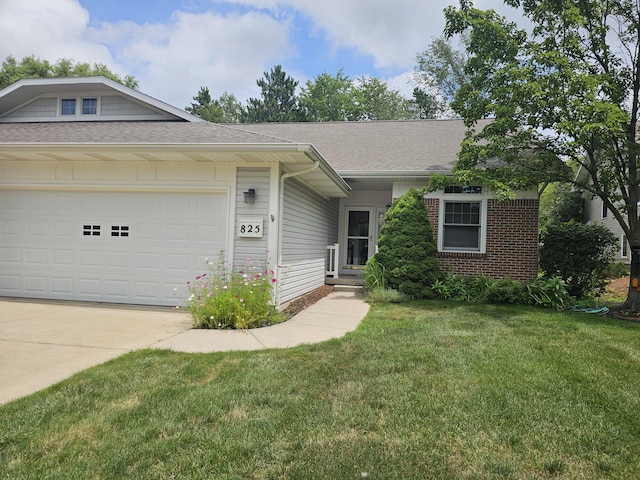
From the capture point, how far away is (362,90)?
35.8 m

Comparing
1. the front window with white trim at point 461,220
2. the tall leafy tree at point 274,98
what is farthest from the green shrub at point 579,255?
the tall leafy tree at point 274,98

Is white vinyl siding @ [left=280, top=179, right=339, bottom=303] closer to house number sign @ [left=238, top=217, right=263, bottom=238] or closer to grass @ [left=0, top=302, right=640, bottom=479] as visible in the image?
house number sign @ [left=238, top=217, right=263, bottom=238]

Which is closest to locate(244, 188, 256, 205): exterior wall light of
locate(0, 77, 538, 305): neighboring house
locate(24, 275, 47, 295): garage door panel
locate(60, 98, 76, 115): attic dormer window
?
locate(0, 77, 538, 305): neighboring house

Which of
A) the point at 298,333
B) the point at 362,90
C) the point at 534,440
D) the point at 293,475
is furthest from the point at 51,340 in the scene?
the point at 362,90

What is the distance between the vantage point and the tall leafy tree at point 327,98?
3606 cm

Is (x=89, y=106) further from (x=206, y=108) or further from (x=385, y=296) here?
(x=206, y=108)

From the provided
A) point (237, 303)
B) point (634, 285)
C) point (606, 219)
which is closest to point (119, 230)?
point (237, 303)

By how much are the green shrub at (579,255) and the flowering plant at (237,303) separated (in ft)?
21.8

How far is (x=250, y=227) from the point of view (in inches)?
291

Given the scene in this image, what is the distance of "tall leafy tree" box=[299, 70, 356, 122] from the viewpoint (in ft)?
118

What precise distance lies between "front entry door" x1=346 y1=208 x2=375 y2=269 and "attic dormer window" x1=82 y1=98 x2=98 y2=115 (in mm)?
7584

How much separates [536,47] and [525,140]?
1805 mm

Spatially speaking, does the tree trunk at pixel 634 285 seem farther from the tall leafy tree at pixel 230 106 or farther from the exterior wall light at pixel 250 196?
the tall leafy tree at pixel 230 106

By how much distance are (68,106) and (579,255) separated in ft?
40.7
